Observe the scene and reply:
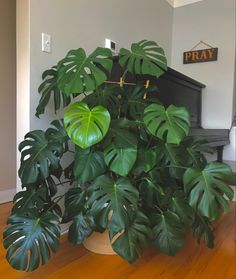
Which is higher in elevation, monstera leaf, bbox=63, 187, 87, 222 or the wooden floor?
monstera leaf, bbox=63, 187, 87, 222

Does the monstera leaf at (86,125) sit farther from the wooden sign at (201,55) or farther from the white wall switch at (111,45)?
the wooden sign at (201,55)

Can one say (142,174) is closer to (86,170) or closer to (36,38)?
(86,170)

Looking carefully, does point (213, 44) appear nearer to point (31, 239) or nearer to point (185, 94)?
point (185, 94)

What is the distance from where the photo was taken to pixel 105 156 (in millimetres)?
1280

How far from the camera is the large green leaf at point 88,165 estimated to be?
4.19 ft

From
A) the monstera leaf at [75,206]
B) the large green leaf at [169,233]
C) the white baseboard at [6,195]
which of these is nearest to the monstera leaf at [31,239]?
the monstera leaf at [75,206]

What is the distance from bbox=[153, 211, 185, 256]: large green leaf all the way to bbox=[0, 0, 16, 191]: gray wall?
1755 mm

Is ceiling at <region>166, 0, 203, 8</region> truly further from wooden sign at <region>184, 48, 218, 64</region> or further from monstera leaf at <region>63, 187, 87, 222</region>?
monstera leaf at <region>63, 187, 87, 222</region>

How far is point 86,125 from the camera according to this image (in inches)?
45.6

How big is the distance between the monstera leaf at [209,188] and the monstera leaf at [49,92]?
0.80 m

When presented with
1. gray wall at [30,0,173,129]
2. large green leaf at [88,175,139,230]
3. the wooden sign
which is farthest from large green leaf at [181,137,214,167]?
the wooden sign

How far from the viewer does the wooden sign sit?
3.36 metres

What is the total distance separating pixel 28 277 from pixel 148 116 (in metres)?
0.97

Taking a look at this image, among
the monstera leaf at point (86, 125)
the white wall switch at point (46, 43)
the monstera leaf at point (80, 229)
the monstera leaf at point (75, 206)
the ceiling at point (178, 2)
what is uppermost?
the ceiling at point (178, 2)
